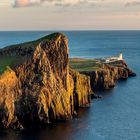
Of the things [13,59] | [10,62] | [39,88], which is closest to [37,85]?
[39,88]

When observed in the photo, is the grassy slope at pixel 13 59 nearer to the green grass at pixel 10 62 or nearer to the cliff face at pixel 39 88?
the green grass at pixel 10 62

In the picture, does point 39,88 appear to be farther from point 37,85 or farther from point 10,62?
point 10,62

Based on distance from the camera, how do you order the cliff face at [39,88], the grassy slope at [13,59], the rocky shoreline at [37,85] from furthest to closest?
the grassy slope at [13,59] → the rocky shoreline at [37,85] → the cliff face at [39,88]

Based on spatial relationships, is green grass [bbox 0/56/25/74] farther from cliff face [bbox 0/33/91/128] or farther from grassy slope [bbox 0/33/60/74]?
cliff face [bbox 0/33/91/128]

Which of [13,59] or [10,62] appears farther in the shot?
[13,59]

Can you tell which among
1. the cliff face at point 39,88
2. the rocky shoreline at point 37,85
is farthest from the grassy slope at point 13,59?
the cliff face at point 39,88

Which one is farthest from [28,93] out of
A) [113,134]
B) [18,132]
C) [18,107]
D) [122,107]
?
[122,107]

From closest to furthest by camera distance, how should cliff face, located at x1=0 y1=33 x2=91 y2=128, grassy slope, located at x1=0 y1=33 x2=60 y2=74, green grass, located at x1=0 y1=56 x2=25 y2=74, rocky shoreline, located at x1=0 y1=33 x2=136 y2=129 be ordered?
cliff face, located at x1=0 y1=33 x2=91 y2=128, rocky shoreline, located at x1=0 y1=33 x2=136 y2=129, green grass, located at x1=0 y1=56 x2=25 y2=74, grassy slope, located at x1=0 y1=33 x2=60 y2=74

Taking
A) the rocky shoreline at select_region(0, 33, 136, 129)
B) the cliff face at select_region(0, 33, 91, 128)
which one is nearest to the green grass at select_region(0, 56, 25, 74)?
the rocky shoreline at select_region(0, 33, 136, 129)
